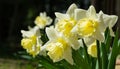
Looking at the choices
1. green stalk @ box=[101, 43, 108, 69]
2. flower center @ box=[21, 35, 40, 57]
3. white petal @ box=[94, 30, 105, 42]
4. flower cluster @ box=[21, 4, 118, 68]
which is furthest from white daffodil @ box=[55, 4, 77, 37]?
flower center @ box=[21, 35, 40, 57]

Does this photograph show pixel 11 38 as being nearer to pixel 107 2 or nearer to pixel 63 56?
pixel 107 2

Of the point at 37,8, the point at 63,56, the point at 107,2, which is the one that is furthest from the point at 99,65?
the point at 37,8

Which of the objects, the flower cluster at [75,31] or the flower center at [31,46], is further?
the flower center at [31,46]

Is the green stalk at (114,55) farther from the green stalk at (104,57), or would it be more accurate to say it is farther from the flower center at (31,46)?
the flower center at (31,46)

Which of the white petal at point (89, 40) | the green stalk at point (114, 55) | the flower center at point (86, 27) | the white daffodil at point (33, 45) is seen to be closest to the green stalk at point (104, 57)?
the green stalk at point (114, 55)

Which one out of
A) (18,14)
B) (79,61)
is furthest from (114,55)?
(18,14)

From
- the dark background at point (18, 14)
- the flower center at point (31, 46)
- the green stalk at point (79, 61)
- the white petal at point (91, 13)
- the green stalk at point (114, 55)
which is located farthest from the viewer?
the dark background at point (18, 14)

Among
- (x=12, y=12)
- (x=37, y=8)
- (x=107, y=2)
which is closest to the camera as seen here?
(x=107, y=2)

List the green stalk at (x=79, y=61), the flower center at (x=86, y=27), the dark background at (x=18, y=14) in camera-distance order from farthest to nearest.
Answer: the dark background at (x=18, y=14) → the green stalk at (x=79, y=61) → the flower center at (x=86, y=27)
